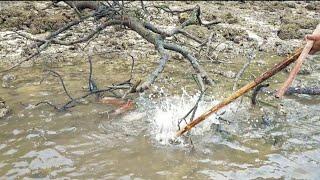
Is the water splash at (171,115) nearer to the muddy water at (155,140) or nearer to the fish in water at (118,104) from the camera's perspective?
the muddy water at (155,140)

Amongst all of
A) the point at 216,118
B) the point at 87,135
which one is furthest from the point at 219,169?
the point at 87,135

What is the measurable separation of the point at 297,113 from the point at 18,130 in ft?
12.2

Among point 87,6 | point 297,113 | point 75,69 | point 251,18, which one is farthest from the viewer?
point 251,18

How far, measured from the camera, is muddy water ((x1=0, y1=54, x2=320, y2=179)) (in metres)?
5.47

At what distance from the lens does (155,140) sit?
620 centimetres

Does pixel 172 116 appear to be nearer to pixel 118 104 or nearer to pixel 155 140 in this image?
pixel 155 140

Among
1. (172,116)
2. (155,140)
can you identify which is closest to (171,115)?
(172,116)

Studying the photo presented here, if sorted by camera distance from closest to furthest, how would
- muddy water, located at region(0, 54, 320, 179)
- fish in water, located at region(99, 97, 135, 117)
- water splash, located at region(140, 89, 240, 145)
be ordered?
muddy water, located at region(0, 54, 320, 179) → water splash, located at region(140, 89, 240, 145) → fish in water, located at region(99, 97, 135, 117)

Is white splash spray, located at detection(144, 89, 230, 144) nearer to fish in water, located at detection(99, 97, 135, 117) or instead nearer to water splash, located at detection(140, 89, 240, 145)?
water splash, located at detection(140, 89, 240, 145)

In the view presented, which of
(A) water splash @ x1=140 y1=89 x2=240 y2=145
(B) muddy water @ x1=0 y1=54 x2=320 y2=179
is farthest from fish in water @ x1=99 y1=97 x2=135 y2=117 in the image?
(A) water splash @ x1=140 y1=89 x2=240 y2=145

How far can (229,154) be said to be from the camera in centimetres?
586

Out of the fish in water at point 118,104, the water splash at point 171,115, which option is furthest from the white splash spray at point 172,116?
the fish in water at point 118,104

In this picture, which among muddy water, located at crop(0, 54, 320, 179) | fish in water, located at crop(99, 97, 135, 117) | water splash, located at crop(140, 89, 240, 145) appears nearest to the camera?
muddy water, located at crop(0, 54, 320, 179)

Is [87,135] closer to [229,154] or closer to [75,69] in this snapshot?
[229,154]
